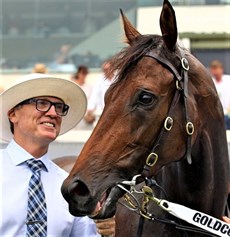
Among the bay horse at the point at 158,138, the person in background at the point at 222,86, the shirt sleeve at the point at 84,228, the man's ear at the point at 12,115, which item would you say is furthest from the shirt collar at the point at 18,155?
the person in background at the point at 222,86

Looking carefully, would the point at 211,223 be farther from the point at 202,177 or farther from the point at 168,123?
the point at 168,123

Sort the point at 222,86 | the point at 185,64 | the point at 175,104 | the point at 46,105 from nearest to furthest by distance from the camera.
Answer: the point at 175,104, the point at 185,64, the point at 46,105, the point at 222,86

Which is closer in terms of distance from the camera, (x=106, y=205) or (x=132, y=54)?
(x=106, y=205)

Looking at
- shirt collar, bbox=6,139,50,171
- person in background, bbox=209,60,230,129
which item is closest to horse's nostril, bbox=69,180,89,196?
shirt collar, bbox=6,139,50,171

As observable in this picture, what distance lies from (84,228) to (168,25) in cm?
107

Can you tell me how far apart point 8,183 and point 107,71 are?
2.37ft

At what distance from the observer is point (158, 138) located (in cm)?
317

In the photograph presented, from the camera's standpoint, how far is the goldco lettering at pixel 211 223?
3328 mm

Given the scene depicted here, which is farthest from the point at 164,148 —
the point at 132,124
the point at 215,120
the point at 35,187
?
the point at 35,187

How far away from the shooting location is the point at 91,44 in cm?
1212

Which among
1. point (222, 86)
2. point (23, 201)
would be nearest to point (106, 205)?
point (23, 201)

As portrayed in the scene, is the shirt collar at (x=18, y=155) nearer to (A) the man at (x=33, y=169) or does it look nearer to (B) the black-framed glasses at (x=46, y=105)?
(A) the man at (x=33, y=169)

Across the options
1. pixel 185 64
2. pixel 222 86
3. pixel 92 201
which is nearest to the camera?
pixel 92 201

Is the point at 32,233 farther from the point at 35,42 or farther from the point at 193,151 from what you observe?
the point at 35,42
